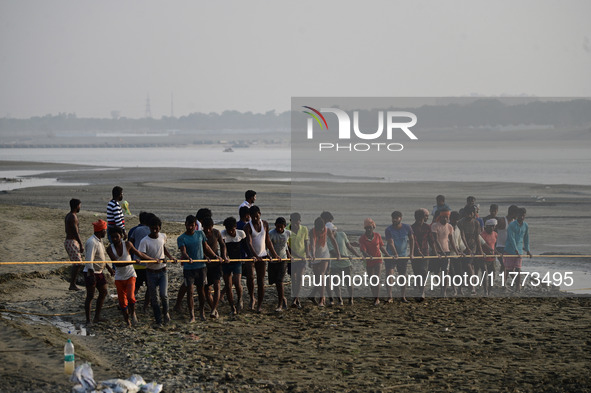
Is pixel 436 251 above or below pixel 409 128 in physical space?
below

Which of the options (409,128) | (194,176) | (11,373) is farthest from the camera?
(194,176)

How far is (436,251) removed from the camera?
13484 mm

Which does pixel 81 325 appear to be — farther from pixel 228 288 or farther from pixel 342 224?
pixel 342 224

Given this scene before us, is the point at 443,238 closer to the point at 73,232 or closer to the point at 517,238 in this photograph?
the point at 517,238

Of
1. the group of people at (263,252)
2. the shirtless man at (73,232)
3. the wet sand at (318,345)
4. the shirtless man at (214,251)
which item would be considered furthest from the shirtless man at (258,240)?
the shirtless man at (73,232)

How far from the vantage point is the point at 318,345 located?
10.7m

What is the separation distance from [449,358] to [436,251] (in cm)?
363

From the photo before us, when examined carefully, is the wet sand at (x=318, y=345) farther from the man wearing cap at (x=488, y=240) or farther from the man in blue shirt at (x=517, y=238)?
the man in blue shirt at (x=517, y=238)

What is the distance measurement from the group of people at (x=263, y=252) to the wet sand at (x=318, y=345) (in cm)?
42

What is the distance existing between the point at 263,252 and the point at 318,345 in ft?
7.04

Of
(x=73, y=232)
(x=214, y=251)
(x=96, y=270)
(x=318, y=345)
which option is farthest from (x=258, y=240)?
(x=73, y=232)

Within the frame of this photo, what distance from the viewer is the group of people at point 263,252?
1155cm

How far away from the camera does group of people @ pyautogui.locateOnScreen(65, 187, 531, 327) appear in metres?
11.5

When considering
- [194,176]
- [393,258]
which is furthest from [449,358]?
[194,176]
